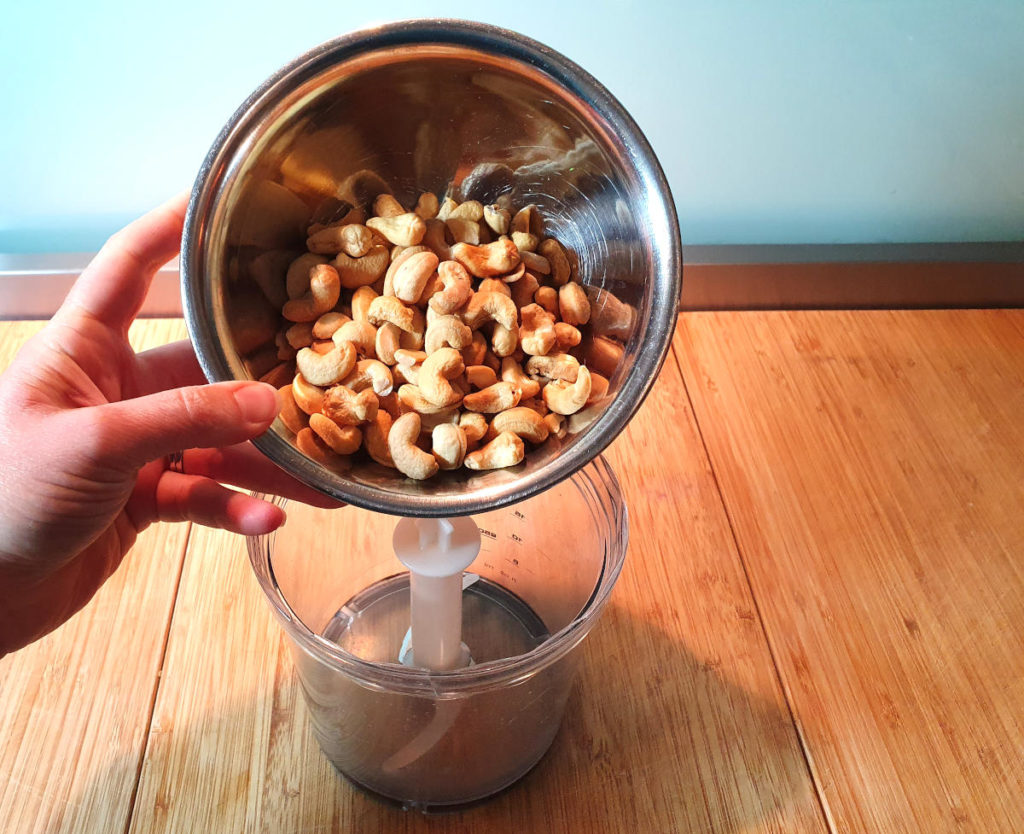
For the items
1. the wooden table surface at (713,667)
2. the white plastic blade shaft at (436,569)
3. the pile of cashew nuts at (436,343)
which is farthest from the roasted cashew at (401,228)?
the wooden table surface at (713,667)

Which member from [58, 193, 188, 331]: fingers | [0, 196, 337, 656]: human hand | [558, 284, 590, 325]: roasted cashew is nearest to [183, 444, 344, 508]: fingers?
[0, 196, 337, 656]: human hand

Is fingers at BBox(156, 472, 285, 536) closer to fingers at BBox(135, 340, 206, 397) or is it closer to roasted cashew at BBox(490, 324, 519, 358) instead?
fingers at BBox(135, 340, 206, 397)

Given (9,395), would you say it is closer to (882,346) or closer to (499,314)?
(499,314)

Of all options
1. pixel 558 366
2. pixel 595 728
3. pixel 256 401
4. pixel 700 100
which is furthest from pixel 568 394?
pixel 700 100

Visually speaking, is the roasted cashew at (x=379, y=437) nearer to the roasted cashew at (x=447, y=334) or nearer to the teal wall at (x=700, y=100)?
A: the roasted cashew at (x=447, y=334)

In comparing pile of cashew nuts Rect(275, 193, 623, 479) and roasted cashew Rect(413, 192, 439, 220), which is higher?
roasted cashew Rect(413, 192, 439, 220)
